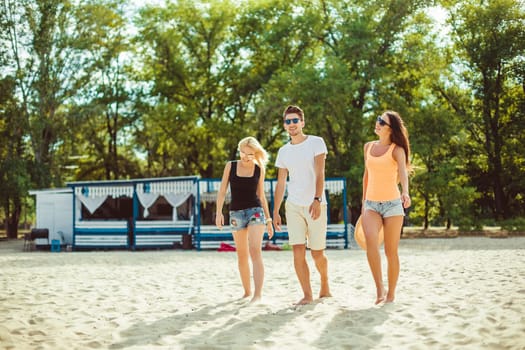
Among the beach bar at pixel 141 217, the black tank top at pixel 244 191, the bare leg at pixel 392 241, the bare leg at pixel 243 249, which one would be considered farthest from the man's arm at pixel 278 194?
the beach bar at pixel 141 217

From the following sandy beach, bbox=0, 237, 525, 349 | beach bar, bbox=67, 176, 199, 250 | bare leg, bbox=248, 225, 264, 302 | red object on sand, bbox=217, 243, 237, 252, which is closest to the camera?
sandy beach, bbox=0, 237, 525, 349

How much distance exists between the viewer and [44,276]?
9086 mm

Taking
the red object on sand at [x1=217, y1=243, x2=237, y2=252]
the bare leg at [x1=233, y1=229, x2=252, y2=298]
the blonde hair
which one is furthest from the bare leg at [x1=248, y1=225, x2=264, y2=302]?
the red object on sand at [x1=217, y1=243, x2=237, y2=252]

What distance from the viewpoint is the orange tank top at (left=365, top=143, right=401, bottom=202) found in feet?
17.3

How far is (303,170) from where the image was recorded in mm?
5344

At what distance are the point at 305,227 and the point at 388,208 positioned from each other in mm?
830

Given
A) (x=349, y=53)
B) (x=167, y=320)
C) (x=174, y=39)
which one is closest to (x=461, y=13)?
(x=349, y=53)

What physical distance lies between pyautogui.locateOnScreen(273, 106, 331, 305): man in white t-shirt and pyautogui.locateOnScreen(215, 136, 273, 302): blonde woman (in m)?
0.34

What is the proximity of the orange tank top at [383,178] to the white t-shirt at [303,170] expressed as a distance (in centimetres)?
49

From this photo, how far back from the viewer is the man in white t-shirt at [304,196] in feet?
17.5

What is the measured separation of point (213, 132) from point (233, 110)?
2.97m

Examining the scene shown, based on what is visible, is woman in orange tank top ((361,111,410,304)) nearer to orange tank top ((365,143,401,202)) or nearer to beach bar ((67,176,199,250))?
orange tank top ((365,143,401,202))

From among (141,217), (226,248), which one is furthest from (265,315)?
(141,217)

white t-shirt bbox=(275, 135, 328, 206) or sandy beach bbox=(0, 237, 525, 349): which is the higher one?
white t-shirt bbox=(275, 135, 328, 206)
